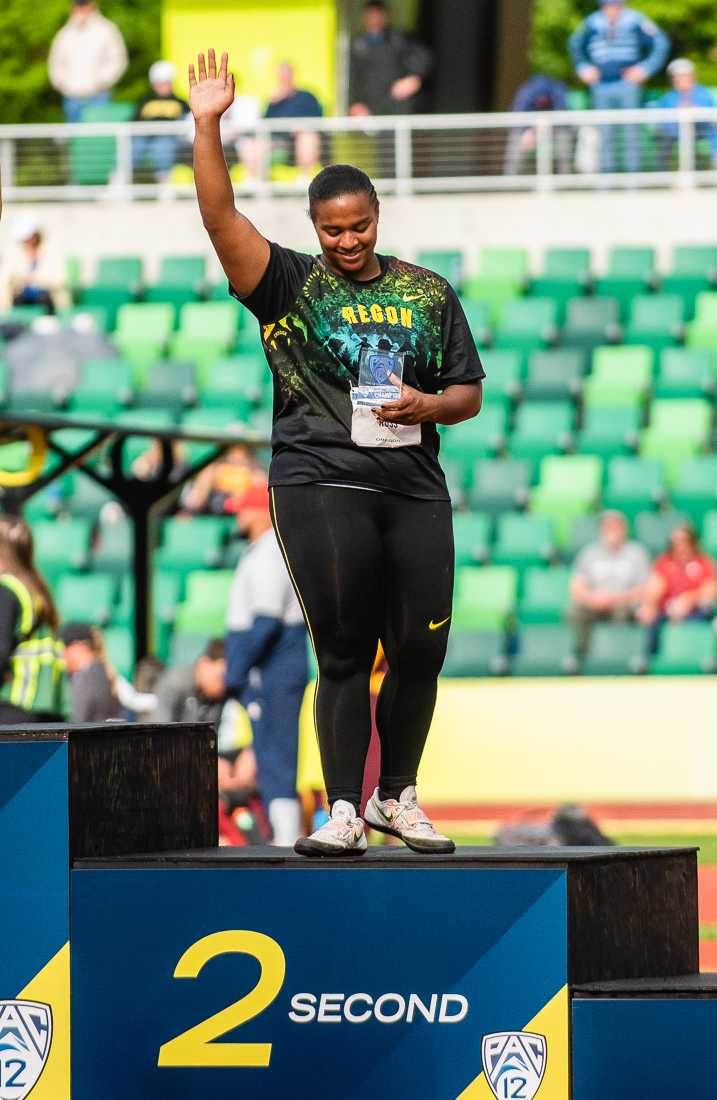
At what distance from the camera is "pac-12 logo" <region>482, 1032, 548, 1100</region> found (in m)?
4.47

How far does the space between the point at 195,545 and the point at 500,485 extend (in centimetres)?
240

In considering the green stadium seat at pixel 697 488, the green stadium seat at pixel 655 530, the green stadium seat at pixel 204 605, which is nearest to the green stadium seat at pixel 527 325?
the green stadium seat at pixel 697 488

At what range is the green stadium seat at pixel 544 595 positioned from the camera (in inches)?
601

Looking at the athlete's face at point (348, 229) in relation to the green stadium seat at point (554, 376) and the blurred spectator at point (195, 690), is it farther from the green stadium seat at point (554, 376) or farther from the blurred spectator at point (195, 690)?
the green stadium seat at point (554, 376)

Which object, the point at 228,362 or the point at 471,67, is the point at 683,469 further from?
the point at 471,67

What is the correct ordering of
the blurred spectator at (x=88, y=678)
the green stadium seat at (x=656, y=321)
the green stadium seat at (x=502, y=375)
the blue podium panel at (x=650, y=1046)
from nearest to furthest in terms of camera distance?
the blue podium panel at (x=650, y=1046)
the blurred spectator at (x=88, y=678)
the green stadium seat at (x=502, y=375)
the green stadium seat at (x=656, y=321)

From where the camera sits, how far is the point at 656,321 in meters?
18.1

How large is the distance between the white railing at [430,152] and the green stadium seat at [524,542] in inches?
183

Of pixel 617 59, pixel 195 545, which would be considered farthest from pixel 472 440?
pixel 617 59

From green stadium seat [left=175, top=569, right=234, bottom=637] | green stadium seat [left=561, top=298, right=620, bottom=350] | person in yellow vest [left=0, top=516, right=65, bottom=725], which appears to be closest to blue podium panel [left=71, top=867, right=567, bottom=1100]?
person in yellow vest [left=0, top=516, right=65, bottom=725]

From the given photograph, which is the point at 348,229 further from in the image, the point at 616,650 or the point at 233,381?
the point at 233,381

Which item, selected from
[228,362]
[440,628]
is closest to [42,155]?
[228,362]

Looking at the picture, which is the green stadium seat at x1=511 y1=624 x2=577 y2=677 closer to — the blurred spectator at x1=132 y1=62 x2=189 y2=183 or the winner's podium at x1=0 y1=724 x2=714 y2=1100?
the blurred spectator at x1=132 y1=62 x2=189 y2=183

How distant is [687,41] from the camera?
4284cm
